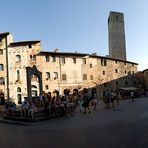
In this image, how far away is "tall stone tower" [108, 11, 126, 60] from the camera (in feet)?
245

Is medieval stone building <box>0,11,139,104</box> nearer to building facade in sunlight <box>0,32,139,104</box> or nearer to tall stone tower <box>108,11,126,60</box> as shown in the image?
building facade in sunlight <box>0,32,139,104</box>

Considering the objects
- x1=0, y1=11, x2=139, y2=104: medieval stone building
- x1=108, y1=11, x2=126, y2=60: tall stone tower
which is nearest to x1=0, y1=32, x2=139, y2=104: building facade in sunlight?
x1=0, y1=11, x2=139, y2=104: medieval stone building

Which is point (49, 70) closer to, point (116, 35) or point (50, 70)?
point (50, 70)

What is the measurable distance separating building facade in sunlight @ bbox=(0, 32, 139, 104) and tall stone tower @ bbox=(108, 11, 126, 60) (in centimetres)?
1901

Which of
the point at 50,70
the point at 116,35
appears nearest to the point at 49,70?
the point at 50,70

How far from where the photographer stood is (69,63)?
1954 inches

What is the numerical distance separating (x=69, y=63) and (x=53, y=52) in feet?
12.2

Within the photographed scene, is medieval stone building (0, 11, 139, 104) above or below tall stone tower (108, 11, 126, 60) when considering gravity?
below

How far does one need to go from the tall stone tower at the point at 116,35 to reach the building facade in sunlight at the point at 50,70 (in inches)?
749

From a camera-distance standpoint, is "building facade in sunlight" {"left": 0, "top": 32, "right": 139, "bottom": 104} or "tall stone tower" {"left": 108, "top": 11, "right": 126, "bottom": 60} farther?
"tall stone tower" {"left": 108, "top": 11, "right": 126, "bottom": 60}

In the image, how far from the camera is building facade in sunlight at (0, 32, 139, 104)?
148ft

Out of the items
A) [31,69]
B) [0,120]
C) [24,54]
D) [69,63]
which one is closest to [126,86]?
[69,63]

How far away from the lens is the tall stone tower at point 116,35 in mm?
74625

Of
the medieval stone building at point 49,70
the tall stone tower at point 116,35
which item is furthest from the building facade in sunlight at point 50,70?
the tall stone tower at point 116,35
